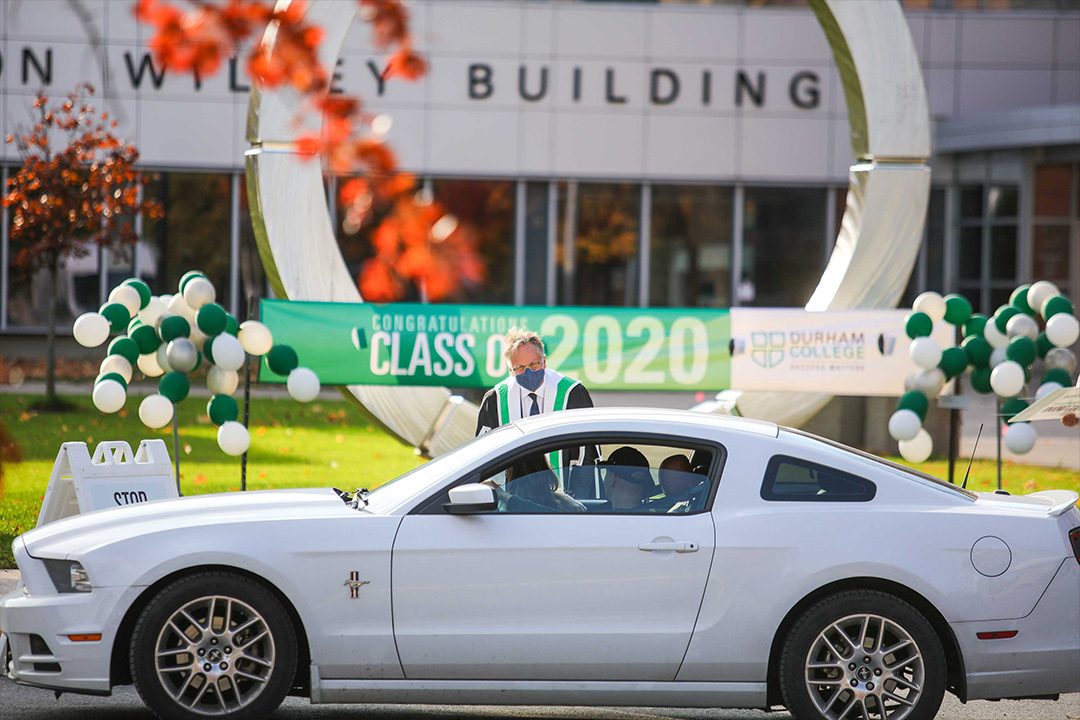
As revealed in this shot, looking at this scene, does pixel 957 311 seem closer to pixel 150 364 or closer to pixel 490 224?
pixel 150 364

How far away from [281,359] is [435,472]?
5182mm

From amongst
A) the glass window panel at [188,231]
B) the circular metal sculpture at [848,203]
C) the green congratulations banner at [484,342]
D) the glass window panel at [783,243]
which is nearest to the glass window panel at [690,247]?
the glass window panel at [783,243]

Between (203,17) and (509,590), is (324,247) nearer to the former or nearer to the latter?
(509,590)

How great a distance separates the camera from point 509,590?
601 cm

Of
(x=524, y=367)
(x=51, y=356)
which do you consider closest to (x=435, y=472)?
(x=524, y=367)

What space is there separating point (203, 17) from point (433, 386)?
8521mm

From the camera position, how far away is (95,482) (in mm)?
8562

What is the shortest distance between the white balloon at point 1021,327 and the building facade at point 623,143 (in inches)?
506

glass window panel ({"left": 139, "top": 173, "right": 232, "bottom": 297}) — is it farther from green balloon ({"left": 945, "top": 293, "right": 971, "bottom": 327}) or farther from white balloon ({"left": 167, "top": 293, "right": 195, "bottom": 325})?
green balloon ({"left": 945, "top": 293, "right": 971, "bottom": 327})

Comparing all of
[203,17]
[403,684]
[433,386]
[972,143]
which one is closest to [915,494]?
[403,684]

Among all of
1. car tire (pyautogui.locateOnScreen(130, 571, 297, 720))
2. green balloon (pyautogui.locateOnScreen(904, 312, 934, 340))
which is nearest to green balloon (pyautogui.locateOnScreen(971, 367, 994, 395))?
green balloon (pyautogui.locateOnScreen(904, 312, 934, 340))

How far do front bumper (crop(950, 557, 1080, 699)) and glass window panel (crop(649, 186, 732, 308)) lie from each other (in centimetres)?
Answer: 1969

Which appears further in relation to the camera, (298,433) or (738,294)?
(738,294)

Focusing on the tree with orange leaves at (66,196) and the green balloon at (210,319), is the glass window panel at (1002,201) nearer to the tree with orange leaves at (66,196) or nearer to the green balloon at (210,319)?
the tree with orange leaves at (66,196)
